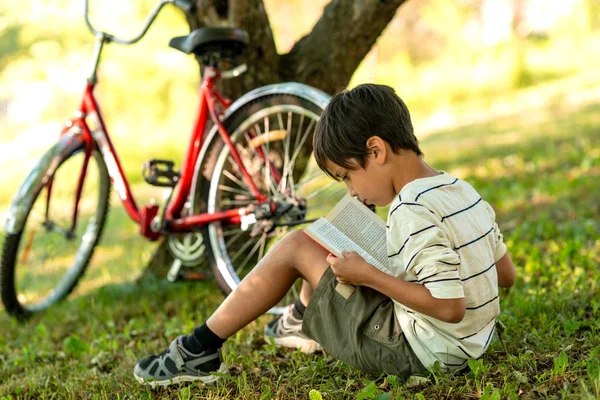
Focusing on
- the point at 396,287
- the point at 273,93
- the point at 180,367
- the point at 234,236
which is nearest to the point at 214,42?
the point at 273,93

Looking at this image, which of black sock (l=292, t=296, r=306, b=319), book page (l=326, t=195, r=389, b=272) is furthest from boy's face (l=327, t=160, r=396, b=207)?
black sock (l=292, t=296, r=306, b=319)

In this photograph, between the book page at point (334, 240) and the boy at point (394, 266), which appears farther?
the book page at point (334, 240)

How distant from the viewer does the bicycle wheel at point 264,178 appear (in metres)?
2.94

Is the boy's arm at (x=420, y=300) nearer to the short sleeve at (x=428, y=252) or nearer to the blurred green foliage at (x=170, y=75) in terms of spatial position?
the short sleeve at (x=428, y=252)

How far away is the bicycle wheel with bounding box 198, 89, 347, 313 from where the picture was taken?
116 inches

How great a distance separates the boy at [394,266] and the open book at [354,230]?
78mm

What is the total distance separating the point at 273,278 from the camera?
2328mm

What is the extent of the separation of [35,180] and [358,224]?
1720mm

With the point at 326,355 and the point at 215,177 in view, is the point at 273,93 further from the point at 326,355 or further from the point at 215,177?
the point at 326,355

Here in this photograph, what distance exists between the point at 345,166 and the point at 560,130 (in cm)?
594

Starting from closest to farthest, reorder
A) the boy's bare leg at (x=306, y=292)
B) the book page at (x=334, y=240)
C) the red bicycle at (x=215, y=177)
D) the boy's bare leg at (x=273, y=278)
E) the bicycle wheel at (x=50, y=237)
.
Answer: the book page at (x=334, y=240)
the boy's bare leg at (x=273, y=278)
the boy's bare leg at (x=306, y=292)
the red bicycle at (x=215, y=177)
the bicycle wheel at (x=50, y=237)

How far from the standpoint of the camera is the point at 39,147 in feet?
49.9

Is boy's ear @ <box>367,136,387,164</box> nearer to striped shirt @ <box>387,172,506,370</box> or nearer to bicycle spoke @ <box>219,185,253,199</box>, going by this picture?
striped shirt @ <box>387,172,506,370</box>

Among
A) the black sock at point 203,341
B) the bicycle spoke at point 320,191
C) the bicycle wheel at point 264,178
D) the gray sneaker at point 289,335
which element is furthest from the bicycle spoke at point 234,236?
the black sock at point 203,341
